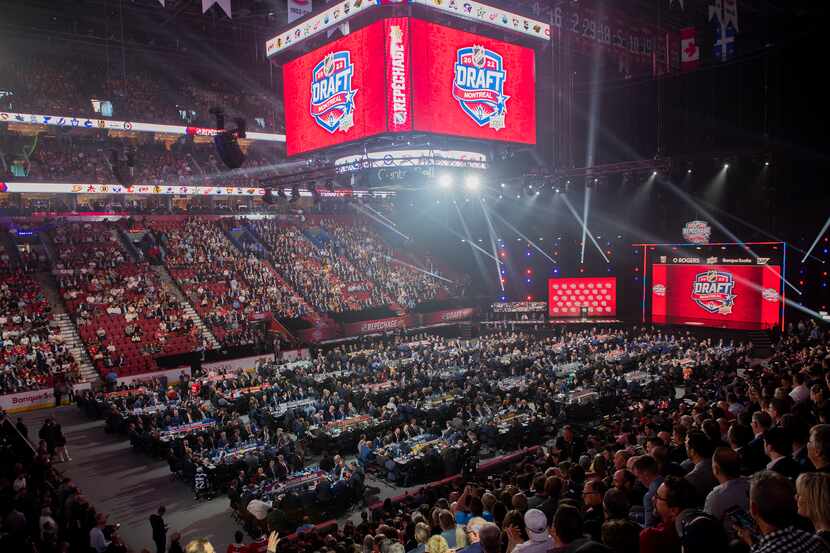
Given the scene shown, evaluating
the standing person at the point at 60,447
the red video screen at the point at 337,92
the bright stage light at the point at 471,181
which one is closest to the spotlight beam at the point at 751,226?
the bright stage light at the point at 471,181

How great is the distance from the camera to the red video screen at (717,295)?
90.3 ft

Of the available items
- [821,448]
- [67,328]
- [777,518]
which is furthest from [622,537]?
[67,328]

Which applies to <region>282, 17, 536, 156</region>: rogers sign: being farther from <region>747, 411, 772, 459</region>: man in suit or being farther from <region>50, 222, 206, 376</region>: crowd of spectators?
<region>50, 222, 206, 376</region>: crowd of spectators

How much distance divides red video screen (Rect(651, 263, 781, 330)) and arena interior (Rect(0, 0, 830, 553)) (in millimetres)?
163

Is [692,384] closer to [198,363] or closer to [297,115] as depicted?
[297,115]

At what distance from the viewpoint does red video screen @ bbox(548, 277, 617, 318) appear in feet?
110

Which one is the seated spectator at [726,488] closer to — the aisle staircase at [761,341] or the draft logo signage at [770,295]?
the aisle staircase at [761,341]

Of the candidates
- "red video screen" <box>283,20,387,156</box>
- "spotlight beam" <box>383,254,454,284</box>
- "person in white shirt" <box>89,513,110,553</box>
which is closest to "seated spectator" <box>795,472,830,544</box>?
"person in white shirt" <box>89,513,110,553</box>

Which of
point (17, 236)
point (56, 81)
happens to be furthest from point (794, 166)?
point (56, 81)

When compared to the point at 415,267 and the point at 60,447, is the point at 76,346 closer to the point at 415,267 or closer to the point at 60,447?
the point at 60,447

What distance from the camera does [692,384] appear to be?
60.8ft

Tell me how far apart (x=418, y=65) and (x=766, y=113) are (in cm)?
1910

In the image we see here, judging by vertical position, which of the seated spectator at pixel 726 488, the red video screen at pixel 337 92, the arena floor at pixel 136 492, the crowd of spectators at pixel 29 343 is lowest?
the arena floor at pixel 136 492

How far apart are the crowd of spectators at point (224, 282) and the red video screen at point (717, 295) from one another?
1996 centimetres
